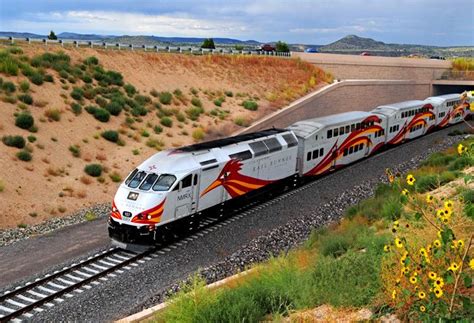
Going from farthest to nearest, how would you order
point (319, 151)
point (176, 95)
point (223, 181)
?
1. point (176, 95)
2. point (319, 151)
3. point (223, 181)

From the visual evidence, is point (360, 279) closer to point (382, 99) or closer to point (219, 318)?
point (219, 318)

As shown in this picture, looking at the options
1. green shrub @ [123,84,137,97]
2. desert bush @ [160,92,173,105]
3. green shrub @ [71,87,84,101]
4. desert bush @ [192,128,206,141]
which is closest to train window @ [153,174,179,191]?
desert bush @ [192,128,206,141]

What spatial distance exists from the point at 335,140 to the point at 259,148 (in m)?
8.71

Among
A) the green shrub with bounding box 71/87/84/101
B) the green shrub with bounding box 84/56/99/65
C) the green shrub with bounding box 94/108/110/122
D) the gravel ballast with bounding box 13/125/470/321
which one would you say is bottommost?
the gravel ballast with bounding box 13/125/470/321

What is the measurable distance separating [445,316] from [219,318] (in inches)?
158

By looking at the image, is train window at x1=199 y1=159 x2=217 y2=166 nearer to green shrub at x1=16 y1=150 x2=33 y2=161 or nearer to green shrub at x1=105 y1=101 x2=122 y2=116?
green shrub at x1=16 y1=150 x2=33 y2=161

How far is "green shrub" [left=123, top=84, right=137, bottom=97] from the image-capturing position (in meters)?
39.4

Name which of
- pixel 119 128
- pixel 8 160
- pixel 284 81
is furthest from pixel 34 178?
pixel 284 81

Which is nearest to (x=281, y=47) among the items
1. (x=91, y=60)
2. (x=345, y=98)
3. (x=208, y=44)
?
(x=208, y=44)

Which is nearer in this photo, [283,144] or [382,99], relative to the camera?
[283,144]

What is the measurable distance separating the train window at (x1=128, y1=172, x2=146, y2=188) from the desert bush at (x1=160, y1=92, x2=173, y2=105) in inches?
882

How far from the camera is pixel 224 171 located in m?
20.8

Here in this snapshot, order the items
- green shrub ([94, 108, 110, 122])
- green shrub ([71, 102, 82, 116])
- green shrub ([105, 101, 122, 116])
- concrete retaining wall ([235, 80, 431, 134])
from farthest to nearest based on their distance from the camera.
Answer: concrete retaining wall ([235, 80, 431, 134]) → green shrub ([105, 101, 122, 116]) → green shrub ([94, 108, 110, 122]) → green shrub ([71, 102, 82, 116])

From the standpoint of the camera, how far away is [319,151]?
28938mm
